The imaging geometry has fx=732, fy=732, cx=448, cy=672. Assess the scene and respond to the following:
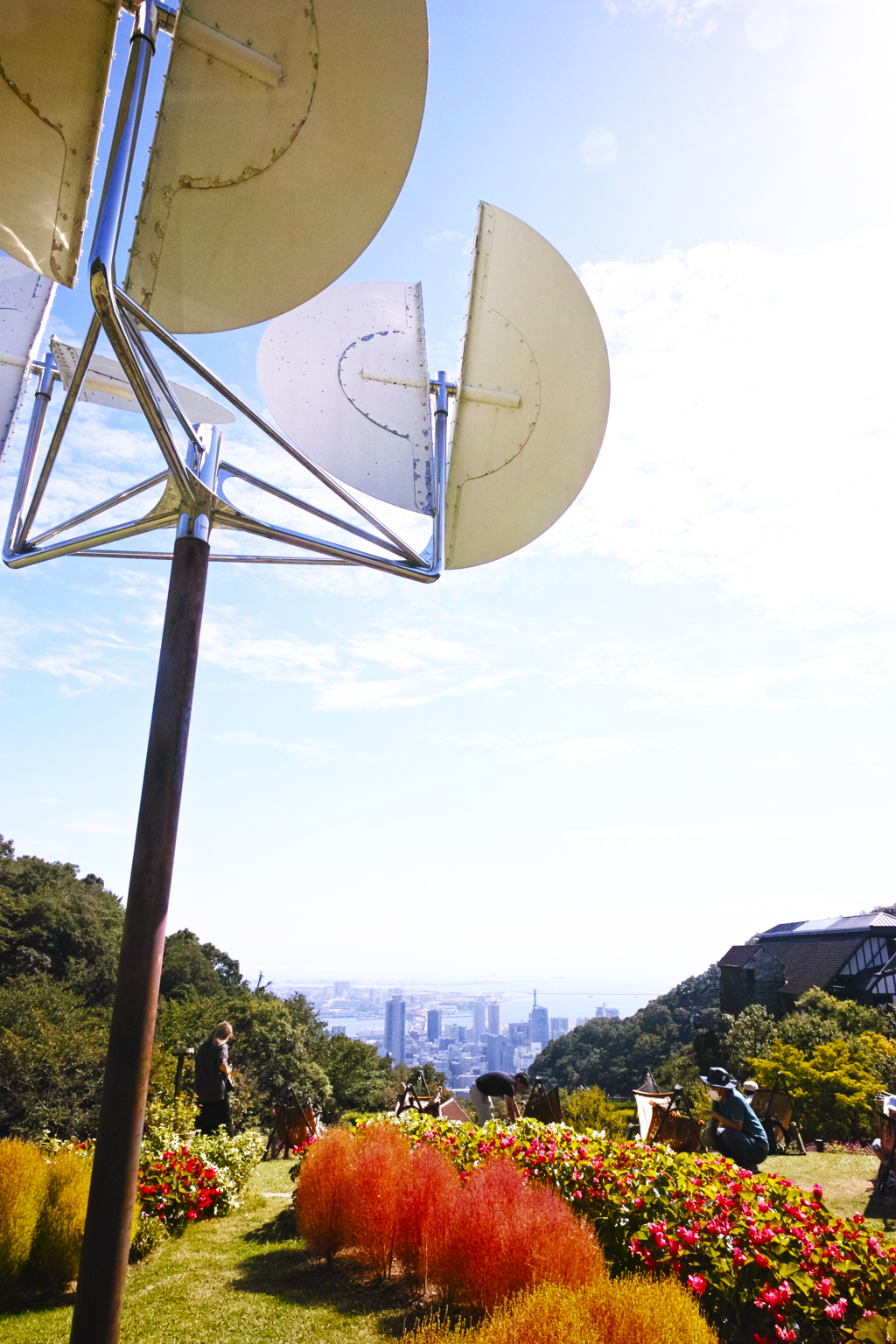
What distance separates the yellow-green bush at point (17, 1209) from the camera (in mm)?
4480

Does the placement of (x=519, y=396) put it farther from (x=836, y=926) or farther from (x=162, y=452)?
(x=836, y=926)

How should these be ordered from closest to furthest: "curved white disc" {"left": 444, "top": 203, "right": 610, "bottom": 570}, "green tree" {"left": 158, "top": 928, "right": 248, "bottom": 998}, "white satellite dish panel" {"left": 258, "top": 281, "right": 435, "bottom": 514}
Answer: "curved white disc" {"left": 444, "top": 203, "right": 610, "bottom": 570} < "white satellite dish panel" {"left": 258, "top": 281, "right": 435, "bottom": 514} < "green tree" {"left": 158, "top": 928, "right": 248, "bottom": 998}

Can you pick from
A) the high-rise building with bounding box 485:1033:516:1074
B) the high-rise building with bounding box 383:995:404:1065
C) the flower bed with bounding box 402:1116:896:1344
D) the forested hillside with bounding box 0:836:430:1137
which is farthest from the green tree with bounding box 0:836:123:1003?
the high-rise building with bounding box 485:1033:516:1074

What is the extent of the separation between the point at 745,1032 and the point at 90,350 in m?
31.0

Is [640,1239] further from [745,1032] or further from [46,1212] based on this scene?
Result: [745,1032]

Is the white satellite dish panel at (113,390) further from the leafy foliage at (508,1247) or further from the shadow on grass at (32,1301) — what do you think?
→ the shadow on grass at (32,1301)

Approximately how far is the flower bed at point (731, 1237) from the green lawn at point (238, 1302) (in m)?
1.28

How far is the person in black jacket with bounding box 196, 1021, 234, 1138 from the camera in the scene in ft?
23.2

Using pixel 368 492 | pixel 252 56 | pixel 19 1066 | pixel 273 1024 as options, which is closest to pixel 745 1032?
pixel 273 1024

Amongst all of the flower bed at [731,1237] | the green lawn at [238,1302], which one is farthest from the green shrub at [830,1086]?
the green lawn at [238,1302]

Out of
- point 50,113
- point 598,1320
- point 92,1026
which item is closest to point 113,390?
point 50,113

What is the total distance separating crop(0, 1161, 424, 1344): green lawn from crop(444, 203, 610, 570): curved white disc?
4.26 metres

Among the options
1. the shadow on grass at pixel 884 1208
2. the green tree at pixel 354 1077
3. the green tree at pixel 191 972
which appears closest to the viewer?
the shadow on grass at pixel 884 1208

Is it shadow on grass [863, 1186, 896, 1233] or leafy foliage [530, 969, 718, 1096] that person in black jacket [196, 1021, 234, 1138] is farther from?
leafy foliage [530, 969, 718, 1096]
